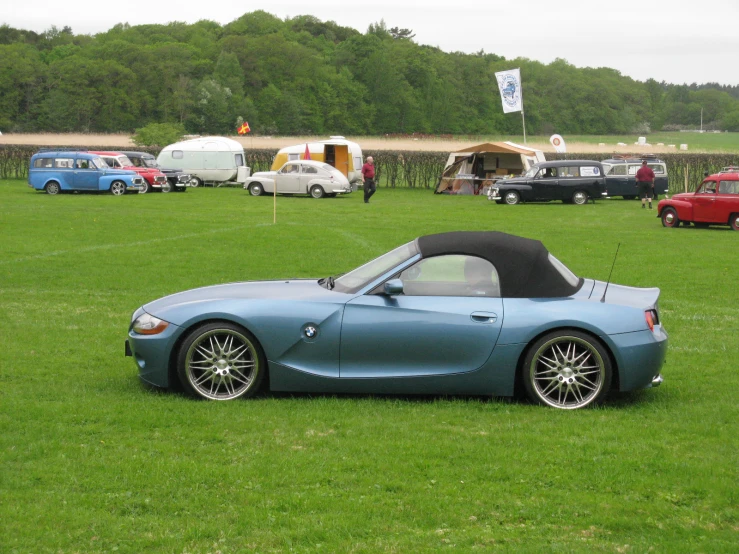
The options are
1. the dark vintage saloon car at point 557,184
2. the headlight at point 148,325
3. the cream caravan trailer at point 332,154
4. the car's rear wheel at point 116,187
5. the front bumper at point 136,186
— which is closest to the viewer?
the headlight at point 148,325

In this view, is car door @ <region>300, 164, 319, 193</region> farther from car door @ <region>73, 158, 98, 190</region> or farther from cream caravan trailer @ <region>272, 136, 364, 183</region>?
car door @ <region>73, 158, 98, 190</region>

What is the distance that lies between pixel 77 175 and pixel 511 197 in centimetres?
1698

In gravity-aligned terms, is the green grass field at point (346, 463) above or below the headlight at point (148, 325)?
below

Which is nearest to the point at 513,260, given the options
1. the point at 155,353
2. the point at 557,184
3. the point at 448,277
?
the point at 448,277

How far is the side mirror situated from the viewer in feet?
23.8

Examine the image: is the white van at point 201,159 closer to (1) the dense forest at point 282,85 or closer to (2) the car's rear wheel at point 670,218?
(2) the car's rear wheel at point 670,218

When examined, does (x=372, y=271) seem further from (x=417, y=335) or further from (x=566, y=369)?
(x=566, y=369)

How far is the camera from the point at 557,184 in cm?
3825

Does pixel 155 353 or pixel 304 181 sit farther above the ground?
pixel 304 181

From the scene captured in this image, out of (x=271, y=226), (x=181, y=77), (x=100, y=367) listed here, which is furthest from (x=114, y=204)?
(x=181, y=77)

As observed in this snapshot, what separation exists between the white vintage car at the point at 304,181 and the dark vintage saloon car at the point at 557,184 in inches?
262

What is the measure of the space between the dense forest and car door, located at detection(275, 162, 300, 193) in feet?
199

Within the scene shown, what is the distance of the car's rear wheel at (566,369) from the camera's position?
717 cm

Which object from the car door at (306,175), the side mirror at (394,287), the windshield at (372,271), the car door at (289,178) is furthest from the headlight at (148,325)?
the car door at (289,178)
